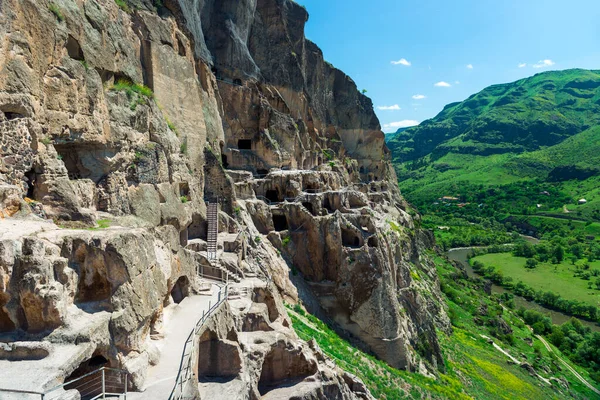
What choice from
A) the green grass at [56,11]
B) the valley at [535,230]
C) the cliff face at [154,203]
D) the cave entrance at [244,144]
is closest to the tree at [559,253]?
the valley at [535,230]

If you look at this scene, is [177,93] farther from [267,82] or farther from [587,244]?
[587,244]

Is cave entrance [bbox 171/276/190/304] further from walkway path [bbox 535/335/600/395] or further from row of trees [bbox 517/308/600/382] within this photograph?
row of trees [bbox 517/308/600/382]

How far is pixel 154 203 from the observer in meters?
16.5

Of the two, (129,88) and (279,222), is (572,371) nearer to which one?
(279,222)

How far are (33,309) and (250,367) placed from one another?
6.94 m

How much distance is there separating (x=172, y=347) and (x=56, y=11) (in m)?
11.8

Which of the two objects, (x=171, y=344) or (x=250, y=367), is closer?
(x=171, y=344)

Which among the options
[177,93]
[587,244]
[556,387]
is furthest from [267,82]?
[587,244]

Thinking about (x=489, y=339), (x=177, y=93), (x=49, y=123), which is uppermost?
(x=177, y=93)

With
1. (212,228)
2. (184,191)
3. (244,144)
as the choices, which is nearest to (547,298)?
(244,144)

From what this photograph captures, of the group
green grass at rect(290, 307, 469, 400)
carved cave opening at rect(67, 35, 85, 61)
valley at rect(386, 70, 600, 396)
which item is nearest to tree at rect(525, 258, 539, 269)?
valley at rect(386, 70, 600, 396)

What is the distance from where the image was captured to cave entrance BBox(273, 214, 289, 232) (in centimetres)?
2844

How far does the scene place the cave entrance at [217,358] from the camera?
11945mm

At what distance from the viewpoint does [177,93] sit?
2372 cm
